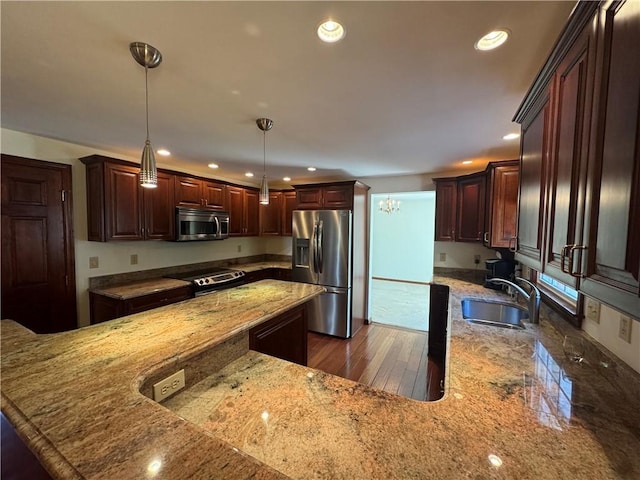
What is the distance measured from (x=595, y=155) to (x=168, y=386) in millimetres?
1664

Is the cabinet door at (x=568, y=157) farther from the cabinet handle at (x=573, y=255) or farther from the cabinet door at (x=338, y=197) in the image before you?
the cabinet door at (x=338, y=197)

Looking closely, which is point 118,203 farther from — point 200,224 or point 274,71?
point 274,71

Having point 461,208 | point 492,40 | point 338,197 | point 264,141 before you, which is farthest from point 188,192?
point 461,208

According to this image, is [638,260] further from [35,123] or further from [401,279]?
[401,279]

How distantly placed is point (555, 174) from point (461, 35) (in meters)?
0.72

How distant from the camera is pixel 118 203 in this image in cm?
280

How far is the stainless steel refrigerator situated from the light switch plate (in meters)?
2.75

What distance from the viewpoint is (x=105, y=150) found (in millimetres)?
2957

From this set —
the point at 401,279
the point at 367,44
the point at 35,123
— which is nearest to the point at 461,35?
the point at 367,44

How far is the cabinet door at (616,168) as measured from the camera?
0.64 m

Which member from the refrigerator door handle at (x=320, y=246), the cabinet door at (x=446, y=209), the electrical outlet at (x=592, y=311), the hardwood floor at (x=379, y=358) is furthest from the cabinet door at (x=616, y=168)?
the refrigerator door handle at (x=320, y=246)

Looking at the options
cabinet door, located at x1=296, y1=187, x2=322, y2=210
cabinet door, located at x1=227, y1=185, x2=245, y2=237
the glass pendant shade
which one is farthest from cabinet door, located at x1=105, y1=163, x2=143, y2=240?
cabinet door, located at x1=296, y1=187, x2=322, y2=210

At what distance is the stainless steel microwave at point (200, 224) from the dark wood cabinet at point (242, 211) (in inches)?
9.1

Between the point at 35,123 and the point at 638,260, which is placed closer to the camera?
the point at 638,260
